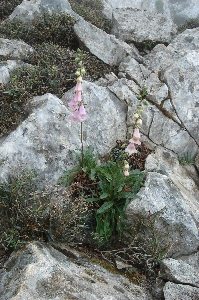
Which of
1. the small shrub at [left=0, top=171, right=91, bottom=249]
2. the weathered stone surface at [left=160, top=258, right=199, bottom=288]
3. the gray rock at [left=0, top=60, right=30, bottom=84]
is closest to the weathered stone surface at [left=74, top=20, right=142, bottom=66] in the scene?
the gray rock at [left=0, top=60, right=30, bottom=84]

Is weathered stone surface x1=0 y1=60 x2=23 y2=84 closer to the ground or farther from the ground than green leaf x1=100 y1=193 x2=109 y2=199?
farther from the ground

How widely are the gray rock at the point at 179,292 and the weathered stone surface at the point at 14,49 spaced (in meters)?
5.91

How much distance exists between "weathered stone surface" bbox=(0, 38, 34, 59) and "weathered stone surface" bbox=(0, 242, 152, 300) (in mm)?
4929

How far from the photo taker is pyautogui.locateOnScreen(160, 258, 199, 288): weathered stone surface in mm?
4641

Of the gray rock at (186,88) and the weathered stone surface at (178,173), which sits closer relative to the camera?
the weathered stone surface at (178,173)

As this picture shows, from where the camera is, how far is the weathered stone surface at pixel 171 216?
546 cm

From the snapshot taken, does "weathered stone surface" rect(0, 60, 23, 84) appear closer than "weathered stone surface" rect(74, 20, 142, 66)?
Yes

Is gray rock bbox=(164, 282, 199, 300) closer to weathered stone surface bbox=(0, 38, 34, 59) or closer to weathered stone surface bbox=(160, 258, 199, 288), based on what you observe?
weathered stone surface bbox=(160, 258, 199, 288)

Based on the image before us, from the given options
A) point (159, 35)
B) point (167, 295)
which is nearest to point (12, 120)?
point (167, 295)

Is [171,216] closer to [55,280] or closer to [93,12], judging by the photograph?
[55,280]

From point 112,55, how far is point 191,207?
4.69 meters

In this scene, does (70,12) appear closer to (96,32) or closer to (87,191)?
(96,32)

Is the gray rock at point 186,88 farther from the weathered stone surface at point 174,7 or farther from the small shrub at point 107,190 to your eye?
the weathered stone surface at point 174,7

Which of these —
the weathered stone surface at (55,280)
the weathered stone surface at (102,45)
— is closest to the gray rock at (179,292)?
the weathered stone surface at (55,280)
